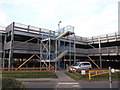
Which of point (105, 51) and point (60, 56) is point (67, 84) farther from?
point (105, 51)

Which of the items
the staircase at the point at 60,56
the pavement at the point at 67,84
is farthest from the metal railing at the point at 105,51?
the pavement at the point at 67,84

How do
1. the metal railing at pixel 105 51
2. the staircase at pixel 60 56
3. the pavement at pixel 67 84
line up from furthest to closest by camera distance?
the metal railing at pixel 105 51 < the staircase at pixel 60 56 < the pavement at pixel 67 84

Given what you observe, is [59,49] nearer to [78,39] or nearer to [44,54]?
[44,54]

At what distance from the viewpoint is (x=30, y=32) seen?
23609mm

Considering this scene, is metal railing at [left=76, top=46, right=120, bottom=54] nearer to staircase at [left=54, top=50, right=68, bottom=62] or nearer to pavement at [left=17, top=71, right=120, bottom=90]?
staircase at [left=54, top=50, right=68, bottom=62]

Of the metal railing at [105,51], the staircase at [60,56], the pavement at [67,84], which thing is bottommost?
the pavement at [67,84]

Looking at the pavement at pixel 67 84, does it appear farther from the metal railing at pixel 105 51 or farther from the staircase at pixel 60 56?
the metal railing at pixel 105 51

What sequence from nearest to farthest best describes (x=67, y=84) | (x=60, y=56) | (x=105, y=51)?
(x=67, y=84)
(x=60, y=56)
(x=105, y=51)

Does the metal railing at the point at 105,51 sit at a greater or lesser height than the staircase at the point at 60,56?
greater

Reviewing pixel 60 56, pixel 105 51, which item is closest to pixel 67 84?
pixel 60 56

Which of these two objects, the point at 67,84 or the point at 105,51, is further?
the point at 105,51

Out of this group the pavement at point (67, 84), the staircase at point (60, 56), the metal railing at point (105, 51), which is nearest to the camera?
the pavement at point (67, 84)

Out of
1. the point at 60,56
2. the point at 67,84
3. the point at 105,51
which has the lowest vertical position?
the point at 67,84

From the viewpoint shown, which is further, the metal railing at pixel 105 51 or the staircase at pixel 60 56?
the metal railing at pixel 105 51
